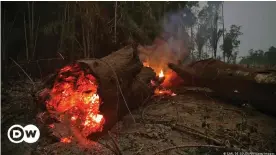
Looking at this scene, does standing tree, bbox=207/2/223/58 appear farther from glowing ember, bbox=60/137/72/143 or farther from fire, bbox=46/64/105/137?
glowing ember, bbox=60/137/72/143

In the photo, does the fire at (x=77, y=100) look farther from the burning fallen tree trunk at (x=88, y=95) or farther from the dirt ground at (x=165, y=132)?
the dirt ground at (x=165, y=132)

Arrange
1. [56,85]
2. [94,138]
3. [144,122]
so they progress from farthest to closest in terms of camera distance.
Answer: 1. [144,122]
2. [56,85]
3. [94,138]

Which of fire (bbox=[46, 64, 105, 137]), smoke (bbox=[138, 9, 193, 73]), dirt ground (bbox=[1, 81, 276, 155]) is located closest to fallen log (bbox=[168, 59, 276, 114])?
dirt ground (bbox=[1, 81, 276, 155])

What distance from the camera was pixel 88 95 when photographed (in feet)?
13.8

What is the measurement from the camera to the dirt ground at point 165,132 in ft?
11.2

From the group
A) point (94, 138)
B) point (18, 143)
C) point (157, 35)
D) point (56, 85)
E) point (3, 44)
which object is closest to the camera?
point (18, 143)

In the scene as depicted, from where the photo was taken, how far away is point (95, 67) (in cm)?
389

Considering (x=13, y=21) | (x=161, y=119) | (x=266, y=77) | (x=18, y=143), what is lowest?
(x=161, y=119)

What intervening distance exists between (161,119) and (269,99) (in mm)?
2667

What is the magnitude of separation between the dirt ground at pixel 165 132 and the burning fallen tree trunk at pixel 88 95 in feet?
1.02

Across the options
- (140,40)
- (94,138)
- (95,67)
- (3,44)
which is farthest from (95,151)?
(140,40)

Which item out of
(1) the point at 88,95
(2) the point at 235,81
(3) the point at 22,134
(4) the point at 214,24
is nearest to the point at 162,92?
(2) the point at 235,81

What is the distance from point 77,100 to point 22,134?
1.18 m

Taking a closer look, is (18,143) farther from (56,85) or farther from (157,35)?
(157,35)
